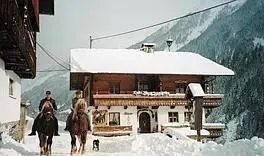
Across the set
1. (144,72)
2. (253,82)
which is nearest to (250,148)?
(144,72)

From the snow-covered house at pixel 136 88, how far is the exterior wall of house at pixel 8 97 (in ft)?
29.2

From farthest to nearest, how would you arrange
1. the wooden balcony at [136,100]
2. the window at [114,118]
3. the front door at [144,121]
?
the front door at [144,121]
the window at [114,118]
the wooden balcony at [136,100]

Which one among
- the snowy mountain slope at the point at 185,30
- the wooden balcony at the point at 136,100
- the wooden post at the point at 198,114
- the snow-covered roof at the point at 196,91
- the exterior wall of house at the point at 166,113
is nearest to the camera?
the wooden post at the point at 198,114

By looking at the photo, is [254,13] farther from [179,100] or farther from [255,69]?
[179,100]

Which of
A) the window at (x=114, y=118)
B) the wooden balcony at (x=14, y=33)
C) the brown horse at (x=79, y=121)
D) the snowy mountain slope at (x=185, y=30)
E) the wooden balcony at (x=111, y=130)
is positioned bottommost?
the wooden balcony at (x=111, y=130)

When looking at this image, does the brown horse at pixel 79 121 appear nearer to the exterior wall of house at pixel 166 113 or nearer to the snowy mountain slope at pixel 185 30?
the exterior wall of house at pixel 166 113

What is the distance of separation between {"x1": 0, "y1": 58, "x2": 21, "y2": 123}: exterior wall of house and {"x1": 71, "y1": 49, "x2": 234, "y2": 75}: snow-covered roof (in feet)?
29.4

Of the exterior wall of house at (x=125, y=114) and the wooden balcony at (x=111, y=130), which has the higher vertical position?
the exterior wall of house at (x=125, y=114)

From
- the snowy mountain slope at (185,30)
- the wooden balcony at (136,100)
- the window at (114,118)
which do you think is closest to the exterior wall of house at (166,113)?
the wooden balcony at (136,100)

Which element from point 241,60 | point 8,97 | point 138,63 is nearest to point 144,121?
point 138,63

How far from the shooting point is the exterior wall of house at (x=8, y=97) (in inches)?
569

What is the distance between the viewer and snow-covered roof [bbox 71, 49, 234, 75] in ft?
94.9

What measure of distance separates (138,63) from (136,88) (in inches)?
74.4

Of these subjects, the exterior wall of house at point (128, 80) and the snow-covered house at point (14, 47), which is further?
the exterior wall of house at point (128, 80)
